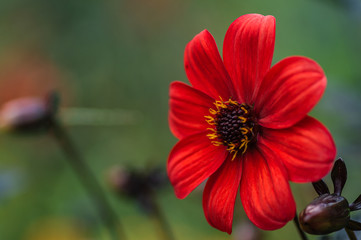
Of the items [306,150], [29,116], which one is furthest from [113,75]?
[306,150]

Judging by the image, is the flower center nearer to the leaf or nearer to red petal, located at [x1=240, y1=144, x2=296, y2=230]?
red petal, located at [x1=240, y1=144, x2=296, y2=230]

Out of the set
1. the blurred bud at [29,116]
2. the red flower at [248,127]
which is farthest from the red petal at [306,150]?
the blurred bud at [29,116]

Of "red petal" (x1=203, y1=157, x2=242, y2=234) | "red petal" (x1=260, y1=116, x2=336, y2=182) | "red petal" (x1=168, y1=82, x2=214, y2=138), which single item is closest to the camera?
"red petal" (x1=260, y1=116, x2=336, y2=182)

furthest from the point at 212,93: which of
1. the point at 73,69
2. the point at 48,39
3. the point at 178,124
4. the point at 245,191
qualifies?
the point at 48,39

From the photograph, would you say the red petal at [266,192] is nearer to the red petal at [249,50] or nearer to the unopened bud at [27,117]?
the red petal at [249,50]

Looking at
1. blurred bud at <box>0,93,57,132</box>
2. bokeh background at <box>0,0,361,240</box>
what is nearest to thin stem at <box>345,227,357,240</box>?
blurred bud at <box>0,93,57,132</box>

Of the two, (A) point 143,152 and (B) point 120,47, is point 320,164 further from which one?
(B) point 120,47
